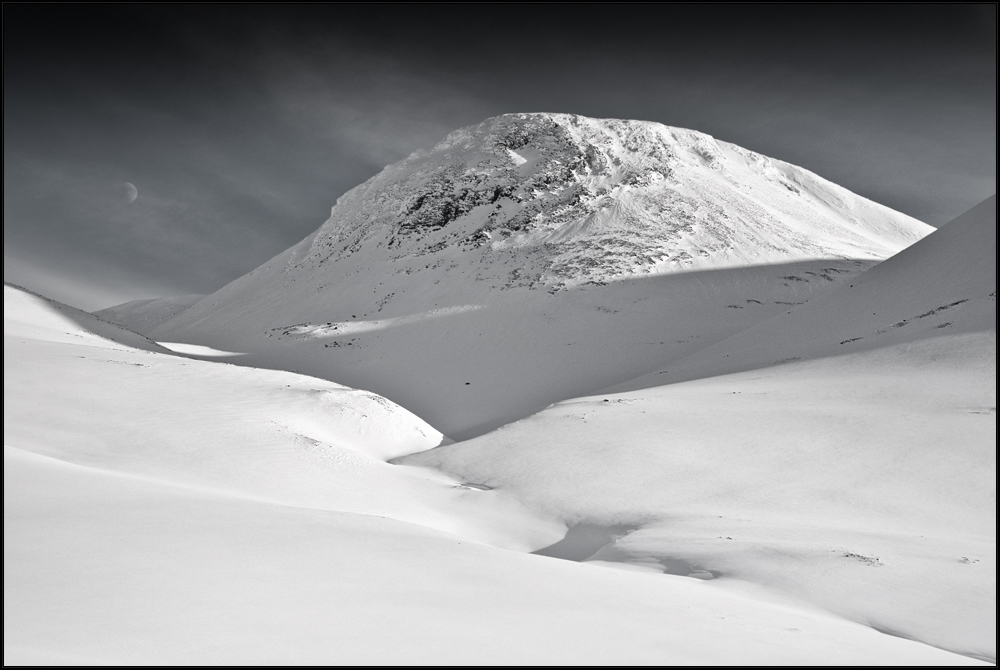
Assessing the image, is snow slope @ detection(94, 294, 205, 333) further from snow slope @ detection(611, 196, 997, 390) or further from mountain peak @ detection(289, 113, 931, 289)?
snow slope @ detection(611, 196, 997, 390)

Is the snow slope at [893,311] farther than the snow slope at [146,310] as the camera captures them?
No

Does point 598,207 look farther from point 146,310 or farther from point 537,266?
point 146,310

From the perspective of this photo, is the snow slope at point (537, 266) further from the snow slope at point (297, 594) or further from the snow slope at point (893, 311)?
the snow slope at point (297, 594)

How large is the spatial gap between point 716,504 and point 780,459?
2687 mm

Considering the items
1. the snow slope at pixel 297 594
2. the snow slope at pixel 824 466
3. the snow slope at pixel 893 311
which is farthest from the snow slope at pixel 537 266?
the snow slope at pixel 297 594

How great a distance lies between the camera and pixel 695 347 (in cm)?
3472

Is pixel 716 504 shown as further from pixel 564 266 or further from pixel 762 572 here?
pixel 564 266

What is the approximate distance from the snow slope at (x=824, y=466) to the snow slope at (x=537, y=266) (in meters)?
9.15

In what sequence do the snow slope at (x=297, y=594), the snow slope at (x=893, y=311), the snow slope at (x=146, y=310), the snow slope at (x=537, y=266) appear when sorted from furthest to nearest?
the snow slope at (x=146, y=310)
the snow slope at (x=537, y=266)
the snow slope at (x=893, y=311)
the snow slope at (x=297, y=594)

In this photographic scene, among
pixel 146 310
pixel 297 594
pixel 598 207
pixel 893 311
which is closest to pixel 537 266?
pixel 598 207

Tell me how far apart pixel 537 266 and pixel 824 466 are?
34490mm

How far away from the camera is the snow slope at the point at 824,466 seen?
8492 millimetres

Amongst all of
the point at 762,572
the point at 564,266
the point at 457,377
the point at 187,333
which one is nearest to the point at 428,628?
the point at 762,572

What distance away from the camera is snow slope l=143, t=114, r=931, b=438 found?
35375mm
